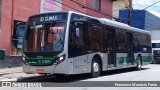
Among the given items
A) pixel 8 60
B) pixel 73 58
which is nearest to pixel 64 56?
pixel 73 58

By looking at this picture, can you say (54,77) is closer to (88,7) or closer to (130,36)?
(130,36)

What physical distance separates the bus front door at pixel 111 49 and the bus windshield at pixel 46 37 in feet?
14.8

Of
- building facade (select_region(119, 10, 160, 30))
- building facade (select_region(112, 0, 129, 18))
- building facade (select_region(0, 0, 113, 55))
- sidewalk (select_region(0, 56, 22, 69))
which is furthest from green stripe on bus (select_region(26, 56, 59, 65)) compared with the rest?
building facade (select_region(119, 10, 160, 30))

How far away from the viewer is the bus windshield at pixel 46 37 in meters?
14.3

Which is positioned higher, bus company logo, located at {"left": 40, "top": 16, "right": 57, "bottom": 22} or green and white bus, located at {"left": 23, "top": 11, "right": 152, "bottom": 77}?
bus company logo, located at {"left": 40, "top": 16, "right": 57, "bottom": 22}

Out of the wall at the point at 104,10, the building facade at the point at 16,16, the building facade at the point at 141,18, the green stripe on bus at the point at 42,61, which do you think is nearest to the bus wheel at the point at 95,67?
the green stripe on bus at the point at 42,61

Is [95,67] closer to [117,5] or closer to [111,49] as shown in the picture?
[111,49]

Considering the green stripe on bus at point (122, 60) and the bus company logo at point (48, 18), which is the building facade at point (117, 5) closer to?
the green stripe on bus at point (122, 60)

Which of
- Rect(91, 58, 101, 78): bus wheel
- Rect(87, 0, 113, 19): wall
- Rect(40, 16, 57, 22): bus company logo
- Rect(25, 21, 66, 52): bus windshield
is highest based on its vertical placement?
Rect(87, 0, 113, 19): wall

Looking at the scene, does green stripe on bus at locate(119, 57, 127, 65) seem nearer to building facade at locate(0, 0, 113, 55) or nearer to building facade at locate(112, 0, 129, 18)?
building facade at locate(0, 0, 113, 55)

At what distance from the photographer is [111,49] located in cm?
1852

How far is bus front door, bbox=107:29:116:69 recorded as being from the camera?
18.2 metres

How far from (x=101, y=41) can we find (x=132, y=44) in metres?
5.09

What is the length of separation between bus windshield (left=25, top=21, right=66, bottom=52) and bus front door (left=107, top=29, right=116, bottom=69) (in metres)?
4.51
